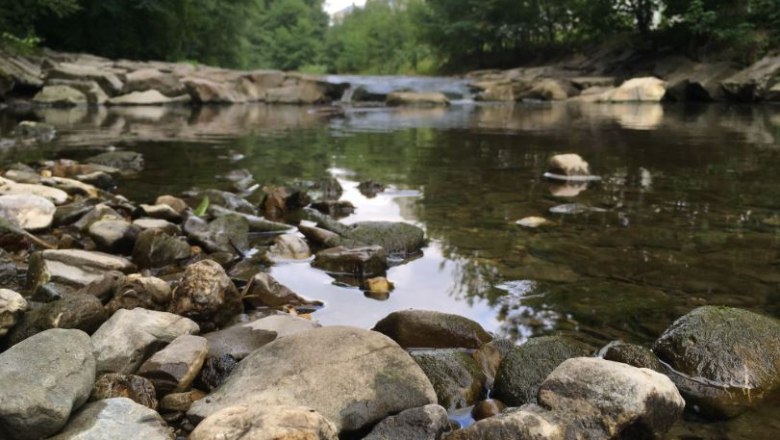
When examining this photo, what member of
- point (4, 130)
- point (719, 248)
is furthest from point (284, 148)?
point (719, 248)

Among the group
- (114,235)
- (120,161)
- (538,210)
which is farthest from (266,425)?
(120,161)

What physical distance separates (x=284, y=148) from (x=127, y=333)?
725 centimetres

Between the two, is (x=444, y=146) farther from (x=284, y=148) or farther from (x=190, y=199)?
(x=190, y=199)

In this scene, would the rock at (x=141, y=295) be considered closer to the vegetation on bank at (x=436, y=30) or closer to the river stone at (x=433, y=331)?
the river stone at (x=433, y=331)

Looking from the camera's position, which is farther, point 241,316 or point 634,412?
point 241,316

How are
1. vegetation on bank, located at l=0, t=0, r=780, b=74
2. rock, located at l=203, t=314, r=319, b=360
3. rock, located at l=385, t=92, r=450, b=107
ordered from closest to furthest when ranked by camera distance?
rock, located at l=203, t=314, r=319, b=360, rock, located at l=385, t=92, r=450, b=107, vegetation on bank, located at l=0, t=0, r=780, b=74

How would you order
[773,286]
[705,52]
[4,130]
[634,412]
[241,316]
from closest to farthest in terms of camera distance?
[634,412] → [241,316] → [773,286] → [4,130] → [705,52]

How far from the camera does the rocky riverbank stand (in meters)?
2.01

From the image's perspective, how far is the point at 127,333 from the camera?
2525 millimetres

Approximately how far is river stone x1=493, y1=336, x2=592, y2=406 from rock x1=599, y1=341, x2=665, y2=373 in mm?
111

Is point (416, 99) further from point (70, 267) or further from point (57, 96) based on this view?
point (70, 267)

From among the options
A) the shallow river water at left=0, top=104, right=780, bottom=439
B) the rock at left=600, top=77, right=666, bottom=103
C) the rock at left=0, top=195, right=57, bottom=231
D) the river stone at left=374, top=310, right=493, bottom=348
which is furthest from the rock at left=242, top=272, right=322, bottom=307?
the rock at left=600, top=77, right=666, bottom=103

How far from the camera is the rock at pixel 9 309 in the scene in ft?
8.30

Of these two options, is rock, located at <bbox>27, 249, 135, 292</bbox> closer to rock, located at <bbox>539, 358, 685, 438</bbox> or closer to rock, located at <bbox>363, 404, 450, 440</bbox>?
rock, located at <bbox>363, 404, 450, 440</bbox>
